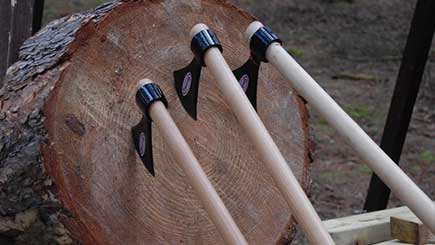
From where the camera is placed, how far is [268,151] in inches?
92.0

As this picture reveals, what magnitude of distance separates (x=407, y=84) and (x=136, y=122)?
1.57 metres

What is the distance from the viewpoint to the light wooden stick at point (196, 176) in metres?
2.30

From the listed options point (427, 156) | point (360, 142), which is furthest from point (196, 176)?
point (427, 156)

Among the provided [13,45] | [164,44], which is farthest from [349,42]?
[164,44]

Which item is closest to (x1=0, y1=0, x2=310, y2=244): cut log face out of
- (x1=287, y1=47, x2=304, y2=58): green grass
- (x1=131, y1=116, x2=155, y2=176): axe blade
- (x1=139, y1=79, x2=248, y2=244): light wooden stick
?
(x1=131, y1=116, x2=155, y2=176): axe blade

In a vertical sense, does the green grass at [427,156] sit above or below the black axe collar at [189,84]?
below

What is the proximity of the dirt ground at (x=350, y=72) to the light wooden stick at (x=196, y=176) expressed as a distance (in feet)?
7.55

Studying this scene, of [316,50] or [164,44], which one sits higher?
[164,44]

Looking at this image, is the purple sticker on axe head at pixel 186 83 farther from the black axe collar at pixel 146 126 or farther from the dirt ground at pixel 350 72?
the dirt ground at pixel 350 72

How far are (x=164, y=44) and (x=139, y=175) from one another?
0.41m

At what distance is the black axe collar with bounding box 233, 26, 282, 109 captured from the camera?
2604 mm

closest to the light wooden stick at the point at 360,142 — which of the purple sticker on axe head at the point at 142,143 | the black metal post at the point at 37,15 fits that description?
the purple sticker on axe head at the point at 142,143

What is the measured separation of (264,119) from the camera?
2908 mm

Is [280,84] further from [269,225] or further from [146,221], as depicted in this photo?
[146,221]
